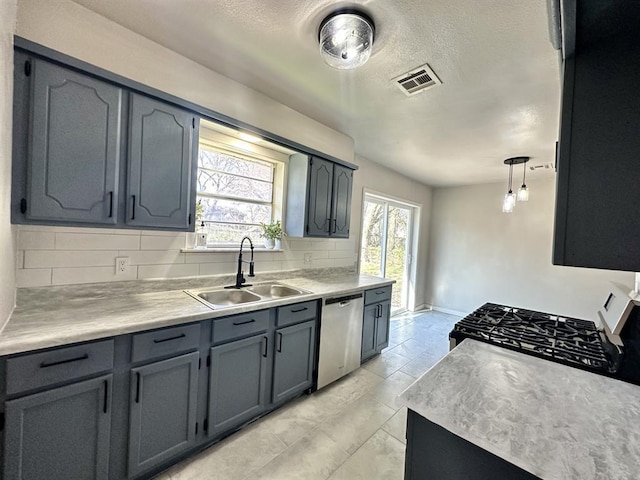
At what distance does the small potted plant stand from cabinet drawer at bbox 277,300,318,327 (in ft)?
2.53

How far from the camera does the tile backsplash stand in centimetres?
150

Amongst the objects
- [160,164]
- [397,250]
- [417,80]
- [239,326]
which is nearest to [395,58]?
[417,80]

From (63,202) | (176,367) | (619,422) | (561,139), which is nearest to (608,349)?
(619,422)

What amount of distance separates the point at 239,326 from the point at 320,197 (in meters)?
1.51

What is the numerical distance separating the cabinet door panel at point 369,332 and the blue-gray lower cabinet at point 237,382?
4.28 ft

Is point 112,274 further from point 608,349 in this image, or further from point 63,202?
point 608,349

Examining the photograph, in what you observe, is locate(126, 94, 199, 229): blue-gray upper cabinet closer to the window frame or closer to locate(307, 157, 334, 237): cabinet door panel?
the window frame

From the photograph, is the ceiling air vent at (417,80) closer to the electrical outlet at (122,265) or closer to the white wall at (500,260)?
the electrical outlet at (122,265)

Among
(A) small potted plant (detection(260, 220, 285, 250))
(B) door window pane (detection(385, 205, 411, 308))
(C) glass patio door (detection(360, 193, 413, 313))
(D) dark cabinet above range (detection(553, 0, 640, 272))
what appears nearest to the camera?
(D) dark cabinet above range (detection(553, 0, 640, 272))

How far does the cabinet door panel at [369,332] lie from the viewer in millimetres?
2926

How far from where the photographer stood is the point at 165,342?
4.84 feet

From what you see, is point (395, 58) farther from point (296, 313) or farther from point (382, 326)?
point (382, 326)

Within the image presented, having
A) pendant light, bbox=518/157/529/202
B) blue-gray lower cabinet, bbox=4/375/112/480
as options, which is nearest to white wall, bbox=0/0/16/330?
blue-gray lower cabinet, bbox=4/375/112/480

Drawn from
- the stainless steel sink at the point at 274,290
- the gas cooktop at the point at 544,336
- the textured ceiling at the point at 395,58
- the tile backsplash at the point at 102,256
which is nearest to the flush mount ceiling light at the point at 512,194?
the textured ceiling at the point at 395,58
